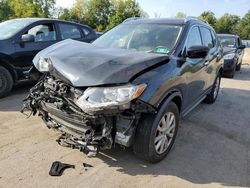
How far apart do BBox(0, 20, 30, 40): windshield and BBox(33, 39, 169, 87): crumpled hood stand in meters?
2.74

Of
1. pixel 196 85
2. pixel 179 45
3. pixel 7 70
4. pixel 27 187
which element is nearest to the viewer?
pixel 27 187

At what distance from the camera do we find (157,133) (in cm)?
349

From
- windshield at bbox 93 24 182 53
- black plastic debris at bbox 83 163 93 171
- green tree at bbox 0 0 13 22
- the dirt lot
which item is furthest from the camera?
green tree at bbox 0 0 13 22

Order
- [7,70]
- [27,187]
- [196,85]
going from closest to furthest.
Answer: [27,187] → [196,85] → [7,70]

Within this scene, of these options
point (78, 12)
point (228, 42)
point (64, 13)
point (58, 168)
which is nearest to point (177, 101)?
point (58, 168)

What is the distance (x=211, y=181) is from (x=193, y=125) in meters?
1.81

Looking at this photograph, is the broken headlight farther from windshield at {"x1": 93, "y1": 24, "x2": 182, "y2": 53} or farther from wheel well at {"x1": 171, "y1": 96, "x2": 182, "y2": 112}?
windshield at {"x1": 93, "y1": 24, "x2": 182, "y2": 53}

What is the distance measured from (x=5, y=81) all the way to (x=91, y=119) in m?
3.60

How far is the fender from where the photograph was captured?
230 inches

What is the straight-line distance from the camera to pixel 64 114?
131 inches

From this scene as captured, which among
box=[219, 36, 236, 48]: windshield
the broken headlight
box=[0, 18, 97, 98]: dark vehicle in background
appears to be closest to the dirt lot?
the broken headlight

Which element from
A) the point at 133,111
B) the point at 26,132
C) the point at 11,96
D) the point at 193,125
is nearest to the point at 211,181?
the point at 133,111

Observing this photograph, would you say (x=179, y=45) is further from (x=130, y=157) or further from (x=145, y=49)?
(x=130, y=157)

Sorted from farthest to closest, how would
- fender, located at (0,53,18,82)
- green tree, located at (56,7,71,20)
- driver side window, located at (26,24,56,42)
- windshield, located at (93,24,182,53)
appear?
green tree, located at (56,7,71,20) → driver side window, located at (26,24,56,42) → fender, located at (0,53,18,82) → windshield, located at (93,24,182,53)
